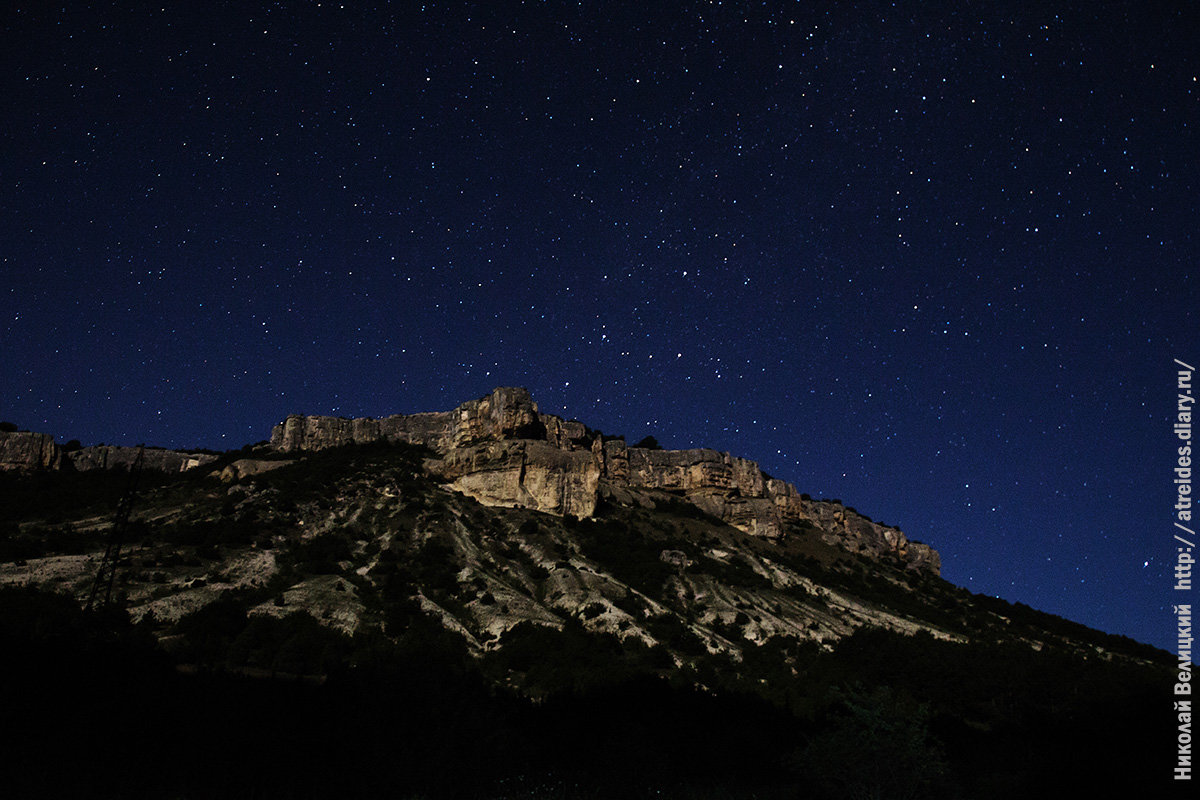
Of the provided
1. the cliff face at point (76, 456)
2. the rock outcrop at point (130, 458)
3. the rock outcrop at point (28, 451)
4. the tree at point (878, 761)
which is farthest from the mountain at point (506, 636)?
the rock outcrop at point (130, 458)

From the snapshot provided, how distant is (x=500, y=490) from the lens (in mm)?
81938

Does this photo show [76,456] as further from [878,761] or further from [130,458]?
[878,761]

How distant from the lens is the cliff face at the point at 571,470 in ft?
275

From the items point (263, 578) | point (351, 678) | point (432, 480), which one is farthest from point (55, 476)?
point (351, 678)

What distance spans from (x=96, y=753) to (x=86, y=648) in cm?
1250

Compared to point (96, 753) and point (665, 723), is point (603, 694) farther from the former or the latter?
point (96, 753)

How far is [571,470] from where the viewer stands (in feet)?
282

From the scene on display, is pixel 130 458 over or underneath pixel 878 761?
over

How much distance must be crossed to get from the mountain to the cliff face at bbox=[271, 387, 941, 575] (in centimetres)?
50

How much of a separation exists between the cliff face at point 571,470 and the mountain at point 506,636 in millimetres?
496

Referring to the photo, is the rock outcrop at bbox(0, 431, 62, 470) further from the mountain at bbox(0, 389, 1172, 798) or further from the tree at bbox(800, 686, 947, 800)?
the tree at bbox(800, 686, 947, 800)

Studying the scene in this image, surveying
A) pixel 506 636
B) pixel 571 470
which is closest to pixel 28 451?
pixel 571 470

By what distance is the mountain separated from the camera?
23688 mm

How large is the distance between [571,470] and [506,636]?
3907 centimetres
